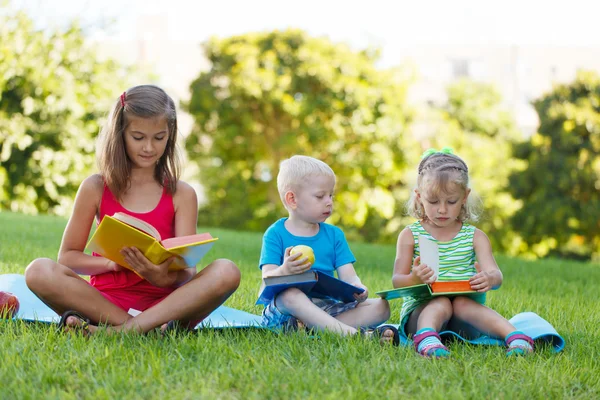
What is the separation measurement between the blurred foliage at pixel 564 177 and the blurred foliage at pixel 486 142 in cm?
57

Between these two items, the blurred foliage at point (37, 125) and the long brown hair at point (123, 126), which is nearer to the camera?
the long brown hair at point (123, 126)

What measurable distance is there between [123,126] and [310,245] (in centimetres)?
114

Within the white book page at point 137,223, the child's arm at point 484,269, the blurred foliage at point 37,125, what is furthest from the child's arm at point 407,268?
→ the blurred foliage at point 37,125

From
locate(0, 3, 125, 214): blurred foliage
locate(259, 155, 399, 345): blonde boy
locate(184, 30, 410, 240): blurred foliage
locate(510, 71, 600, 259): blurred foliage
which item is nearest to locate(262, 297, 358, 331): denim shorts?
locate(259, 155, 399, 345): blonde boy

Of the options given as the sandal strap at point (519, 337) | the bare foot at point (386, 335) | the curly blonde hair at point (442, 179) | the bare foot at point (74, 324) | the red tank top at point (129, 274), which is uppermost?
the curly blonde hair at point (442, 179)

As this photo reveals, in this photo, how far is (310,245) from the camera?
3.88 metres

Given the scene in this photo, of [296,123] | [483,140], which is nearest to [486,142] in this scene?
[483,140]

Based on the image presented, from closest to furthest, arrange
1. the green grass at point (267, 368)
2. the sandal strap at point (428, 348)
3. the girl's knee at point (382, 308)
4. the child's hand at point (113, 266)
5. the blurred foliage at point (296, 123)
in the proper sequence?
the green grass at point (267, 368), the sandal strap at point (428, 348), the child's hand at point (113, 266), the girl's knee at point (382, 308), the blurred foliage at point (296, 123)

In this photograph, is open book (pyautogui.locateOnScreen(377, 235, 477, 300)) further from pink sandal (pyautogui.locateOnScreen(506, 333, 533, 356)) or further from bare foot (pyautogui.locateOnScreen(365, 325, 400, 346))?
pink sandal (pyautogui.locateOnScreen(506, 333, 533, 356))

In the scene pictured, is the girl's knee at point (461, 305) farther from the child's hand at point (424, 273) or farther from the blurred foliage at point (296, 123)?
the blurred foliage at point (296, 123)

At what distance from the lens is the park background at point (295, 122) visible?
15.3 m

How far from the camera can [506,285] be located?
641 centimetres

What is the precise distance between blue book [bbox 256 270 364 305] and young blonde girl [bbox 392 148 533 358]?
0.85 feet

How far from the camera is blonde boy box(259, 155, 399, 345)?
3707 mm
